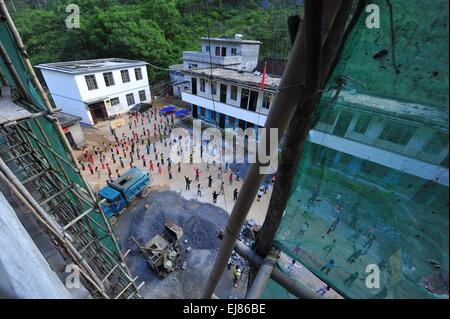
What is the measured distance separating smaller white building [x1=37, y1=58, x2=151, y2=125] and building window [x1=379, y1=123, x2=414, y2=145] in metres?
24.6

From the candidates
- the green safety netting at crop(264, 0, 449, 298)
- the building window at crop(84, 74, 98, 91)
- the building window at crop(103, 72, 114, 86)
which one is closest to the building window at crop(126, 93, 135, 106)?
the building window at crop(103, 72, 114, 86)

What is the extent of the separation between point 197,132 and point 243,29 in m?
21.6

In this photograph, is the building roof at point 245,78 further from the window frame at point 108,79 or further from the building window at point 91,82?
the building window at point 91,82

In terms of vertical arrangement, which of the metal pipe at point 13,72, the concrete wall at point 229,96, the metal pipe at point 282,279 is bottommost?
the concrete wall at point 229,96

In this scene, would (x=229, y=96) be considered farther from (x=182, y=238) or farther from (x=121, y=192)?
(x=182, y=238)

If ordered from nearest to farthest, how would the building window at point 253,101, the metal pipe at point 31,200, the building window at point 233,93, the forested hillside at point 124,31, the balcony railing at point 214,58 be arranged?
the metal pipe at point 31,200 → the building window at point 253,101 → the building window at point 233,93 → the balcony railing at point 214,58 → the forested hillside at point 124,31

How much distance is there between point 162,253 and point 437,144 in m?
9.41

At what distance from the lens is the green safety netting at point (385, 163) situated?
4.42 ft

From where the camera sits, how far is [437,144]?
1.32 m

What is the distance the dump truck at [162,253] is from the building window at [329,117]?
8811 mm

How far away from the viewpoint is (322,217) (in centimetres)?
224

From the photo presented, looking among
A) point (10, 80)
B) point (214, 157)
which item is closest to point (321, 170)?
point (10, 80)

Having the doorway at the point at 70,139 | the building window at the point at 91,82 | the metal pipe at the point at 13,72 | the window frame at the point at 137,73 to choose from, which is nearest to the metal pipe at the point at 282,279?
the metal pipe at the point at 13,72
